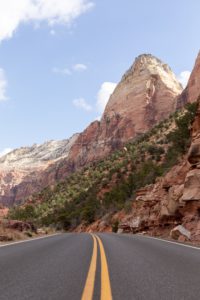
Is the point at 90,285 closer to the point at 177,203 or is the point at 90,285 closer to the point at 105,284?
the point at 105,284

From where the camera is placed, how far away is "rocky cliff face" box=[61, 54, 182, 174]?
12450 cm

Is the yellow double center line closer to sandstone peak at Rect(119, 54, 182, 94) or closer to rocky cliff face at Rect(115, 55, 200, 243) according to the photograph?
rocky cliff face at Rect(115, 55, 200, 243)

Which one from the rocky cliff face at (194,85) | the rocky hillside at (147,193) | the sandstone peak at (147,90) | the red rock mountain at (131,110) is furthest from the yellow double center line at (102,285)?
the sandstone peak at (147,90)

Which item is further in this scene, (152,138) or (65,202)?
(152,138)

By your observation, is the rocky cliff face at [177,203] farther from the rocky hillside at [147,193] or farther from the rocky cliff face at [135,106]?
the rocky cliff face at [135,106]

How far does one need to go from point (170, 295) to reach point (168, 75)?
135312 mm

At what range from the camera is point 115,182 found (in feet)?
237

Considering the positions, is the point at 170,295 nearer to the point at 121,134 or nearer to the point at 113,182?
the point at 113,182

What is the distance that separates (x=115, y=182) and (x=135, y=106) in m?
59.0

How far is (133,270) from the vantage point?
26.4ft

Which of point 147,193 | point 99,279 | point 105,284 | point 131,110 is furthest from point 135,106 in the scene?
point 105,284

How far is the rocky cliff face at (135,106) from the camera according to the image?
124 m

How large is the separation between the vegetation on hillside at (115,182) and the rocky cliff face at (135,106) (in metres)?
27.6

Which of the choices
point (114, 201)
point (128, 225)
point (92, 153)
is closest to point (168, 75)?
point (92, 153)
